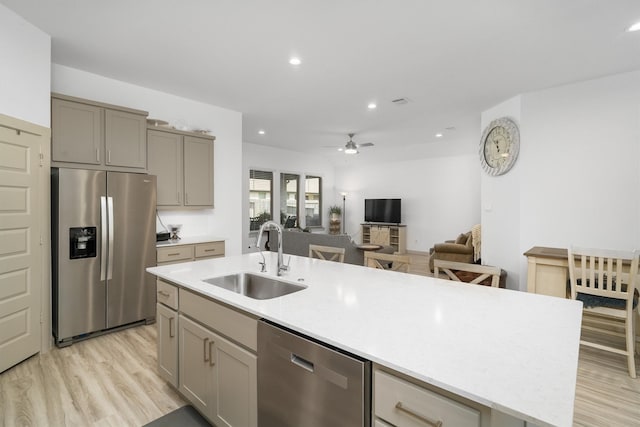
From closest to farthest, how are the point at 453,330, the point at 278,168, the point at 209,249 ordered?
the point at 453,330, the point at 209,249, the point at 278,168

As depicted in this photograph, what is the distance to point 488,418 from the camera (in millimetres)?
805

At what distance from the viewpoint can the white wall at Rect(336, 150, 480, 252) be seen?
24.7 ft

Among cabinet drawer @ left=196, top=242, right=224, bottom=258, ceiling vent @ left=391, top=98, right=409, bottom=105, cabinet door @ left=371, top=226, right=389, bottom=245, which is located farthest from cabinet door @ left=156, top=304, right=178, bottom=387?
cabinet door @ left=371, top=226, right=389, bottom=245

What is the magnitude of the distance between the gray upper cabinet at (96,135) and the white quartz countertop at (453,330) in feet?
6.62

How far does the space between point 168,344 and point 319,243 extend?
130 inches

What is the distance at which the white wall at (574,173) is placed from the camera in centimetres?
331

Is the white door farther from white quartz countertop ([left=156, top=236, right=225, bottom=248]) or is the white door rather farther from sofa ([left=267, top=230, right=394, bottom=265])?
sofa ([left=267, top=230, right=394, bottom=265])

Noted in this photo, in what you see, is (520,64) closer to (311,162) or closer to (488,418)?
(488,418)

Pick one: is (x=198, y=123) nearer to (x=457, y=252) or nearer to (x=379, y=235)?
(x=457, y=252)

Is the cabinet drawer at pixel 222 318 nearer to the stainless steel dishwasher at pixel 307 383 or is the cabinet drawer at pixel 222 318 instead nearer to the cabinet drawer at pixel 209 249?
the stainless steel dishwasher at pixel 307 383

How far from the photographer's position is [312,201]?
939cm

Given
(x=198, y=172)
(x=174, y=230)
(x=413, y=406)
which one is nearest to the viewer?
(x=413, y=406)

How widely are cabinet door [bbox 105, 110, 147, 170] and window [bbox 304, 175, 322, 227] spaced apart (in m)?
5.74

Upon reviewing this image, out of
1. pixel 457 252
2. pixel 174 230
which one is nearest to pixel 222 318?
pixel 174 230
